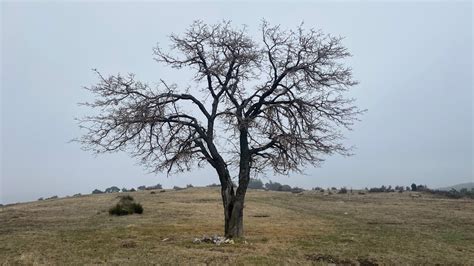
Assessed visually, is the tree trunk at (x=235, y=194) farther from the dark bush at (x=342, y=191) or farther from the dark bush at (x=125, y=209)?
the dark bush at (x=342, y=191)

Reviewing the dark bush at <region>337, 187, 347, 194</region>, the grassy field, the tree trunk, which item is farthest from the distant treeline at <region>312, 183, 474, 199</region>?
the tree trunk

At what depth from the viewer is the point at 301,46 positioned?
63.1 feet

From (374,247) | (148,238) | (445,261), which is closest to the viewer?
(445,261)

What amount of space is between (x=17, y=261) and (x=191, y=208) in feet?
70.9

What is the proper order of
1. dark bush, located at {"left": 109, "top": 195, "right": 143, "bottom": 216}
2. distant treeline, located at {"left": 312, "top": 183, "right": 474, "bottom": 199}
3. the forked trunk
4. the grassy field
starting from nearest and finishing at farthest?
the grassy field < the forked trunk < dark bush, located at {"left": 109, "top": 195, "right": 143, "bottom": 216} < distant treeline, located at {"left": 312, "top": 183, "right": 474, "bottom": 199}

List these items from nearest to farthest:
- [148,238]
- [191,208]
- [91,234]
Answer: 1. [148,238]
2. [91,234]
3. [191,208]

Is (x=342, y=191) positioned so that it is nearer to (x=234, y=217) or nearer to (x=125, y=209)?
(x=125, y=209)

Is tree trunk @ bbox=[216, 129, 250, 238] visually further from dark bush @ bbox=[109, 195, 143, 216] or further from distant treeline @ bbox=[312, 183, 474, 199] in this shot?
distant treeline @ bbox=[312, 183, 474, 199]

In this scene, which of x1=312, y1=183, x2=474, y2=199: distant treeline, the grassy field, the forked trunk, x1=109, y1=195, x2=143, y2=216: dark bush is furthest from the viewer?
x1=312, y1=183, x2=474, y2=199: distant treeline

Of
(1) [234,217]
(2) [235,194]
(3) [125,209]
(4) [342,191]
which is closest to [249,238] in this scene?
(1) [234,217]

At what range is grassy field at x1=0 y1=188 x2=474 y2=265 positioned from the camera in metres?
14.7

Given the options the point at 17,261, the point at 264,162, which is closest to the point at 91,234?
the point at 17,261

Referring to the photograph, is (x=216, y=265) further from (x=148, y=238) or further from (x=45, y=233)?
(x=45, y=233)

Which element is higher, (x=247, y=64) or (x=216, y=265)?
(x=247, y=64)
